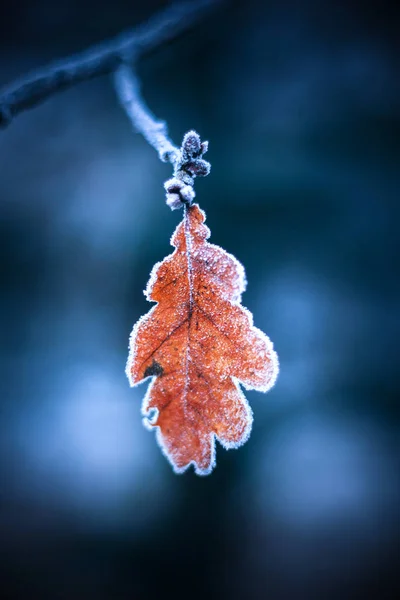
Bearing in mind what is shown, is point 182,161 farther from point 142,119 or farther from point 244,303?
point 244,303

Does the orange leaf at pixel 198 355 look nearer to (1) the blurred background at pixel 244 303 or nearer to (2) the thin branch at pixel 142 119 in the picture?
(2) the thin branch at pixel 142 119

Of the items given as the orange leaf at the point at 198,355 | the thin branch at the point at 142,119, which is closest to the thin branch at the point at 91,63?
the thin branch at the point at 142,119

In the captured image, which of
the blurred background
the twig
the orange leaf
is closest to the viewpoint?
the twig

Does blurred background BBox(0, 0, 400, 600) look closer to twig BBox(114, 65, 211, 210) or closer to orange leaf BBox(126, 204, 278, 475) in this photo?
orange leaf BBox(126, 204, 278, 475)

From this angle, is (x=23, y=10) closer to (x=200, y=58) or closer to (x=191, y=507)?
(x=200, y=58)

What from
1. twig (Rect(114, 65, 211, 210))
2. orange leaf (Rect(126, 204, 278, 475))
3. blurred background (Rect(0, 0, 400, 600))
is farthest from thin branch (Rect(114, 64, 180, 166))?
blurred background (Rect(0, 0, 400, 600))

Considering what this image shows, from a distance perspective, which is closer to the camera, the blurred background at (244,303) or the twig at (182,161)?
the twig at (182,161)

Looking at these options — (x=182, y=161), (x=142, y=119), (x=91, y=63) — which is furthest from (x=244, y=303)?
(x=182, y=161)
